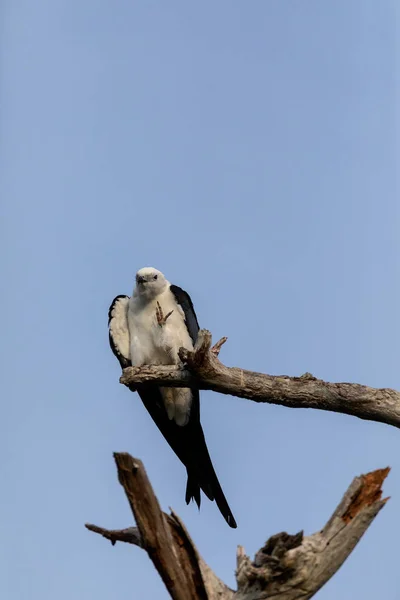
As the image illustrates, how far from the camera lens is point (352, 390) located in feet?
19.8

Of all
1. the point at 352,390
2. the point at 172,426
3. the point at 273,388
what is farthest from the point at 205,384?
the point at 172,426

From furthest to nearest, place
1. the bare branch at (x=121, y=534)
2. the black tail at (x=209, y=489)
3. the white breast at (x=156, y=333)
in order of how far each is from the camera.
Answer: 1. the white breast at (x=156, y=333)
2. the black tail at (x=209, y=489)
3. the bare branch at (x=121, y=534)

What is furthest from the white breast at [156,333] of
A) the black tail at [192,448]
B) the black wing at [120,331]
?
the black tail at [192,448]

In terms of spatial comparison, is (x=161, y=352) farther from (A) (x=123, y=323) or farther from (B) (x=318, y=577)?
(B) (x=318, y=577)

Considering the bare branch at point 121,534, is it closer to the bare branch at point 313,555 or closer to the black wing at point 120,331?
the bare branch at point 313,555

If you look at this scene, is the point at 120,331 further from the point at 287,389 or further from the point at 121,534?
the point at 121,534

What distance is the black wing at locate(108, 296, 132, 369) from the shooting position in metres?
8.65

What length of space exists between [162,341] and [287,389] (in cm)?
231

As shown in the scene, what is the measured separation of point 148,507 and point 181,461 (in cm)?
369

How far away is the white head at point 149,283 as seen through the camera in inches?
332

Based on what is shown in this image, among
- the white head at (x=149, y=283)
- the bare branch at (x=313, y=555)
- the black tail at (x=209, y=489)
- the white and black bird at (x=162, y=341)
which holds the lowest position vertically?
the bare branch at (x=313, y=555)

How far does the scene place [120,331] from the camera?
871 cm

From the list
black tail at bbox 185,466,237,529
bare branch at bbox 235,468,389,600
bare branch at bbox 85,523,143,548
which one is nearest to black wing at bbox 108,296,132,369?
black tail at bbox 185,466,237,529

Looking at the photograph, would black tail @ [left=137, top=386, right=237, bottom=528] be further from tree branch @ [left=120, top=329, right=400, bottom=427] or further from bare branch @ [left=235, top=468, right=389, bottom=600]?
bare branch @ [left=235, top=468, right=389, bottom=600]
